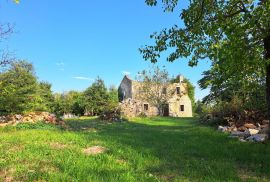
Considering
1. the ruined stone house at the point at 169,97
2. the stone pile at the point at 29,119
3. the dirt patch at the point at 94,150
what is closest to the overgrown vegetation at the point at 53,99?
the stone pile at the point at 29,119

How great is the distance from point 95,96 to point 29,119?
26.4 metres

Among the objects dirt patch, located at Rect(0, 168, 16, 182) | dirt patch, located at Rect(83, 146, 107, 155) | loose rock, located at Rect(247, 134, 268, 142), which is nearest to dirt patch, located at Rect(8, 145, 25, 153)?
dirt patch, located at Rect(83, 146, 107, 155)

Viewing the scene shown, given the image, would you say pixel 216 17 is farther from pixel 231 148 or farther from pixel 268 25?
pixel 231 148

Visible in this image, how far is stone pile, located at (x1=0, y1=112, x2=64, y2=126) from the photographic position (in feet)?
50.4

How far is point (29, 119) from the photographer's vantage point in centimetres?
1584

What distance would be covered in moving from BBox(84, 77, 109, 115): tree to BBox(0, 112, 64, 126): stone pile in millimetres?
24729

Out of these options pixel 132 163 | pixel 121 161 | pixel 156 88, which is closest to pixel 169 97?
pixel 156 88

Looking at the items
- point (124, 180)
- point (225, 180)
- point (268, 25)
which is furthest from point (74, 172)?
point (268, 25)

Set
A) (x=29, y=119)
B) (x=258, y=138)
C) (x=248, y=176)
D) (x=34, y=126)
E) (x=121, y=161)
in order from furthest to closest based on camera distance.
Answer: (x=29, y=119)
(x=34, y=126)
(x=258, y=138)
(x=121, y=161)
(x=248, y=176)

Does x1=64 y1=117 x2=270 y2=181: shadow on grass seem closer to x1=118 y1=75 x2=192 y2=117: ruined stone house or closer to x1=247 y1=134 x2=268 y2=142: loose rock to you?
x1=247 y1=134 x2=268 y2=142: loose rock

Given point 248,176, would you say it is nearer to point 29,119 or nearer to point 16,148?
point 16,148

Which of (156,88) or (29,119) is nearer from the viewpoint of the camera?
(29,119)

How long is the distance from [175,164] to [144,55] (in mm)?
4665

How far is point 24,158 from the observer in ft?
21.7
